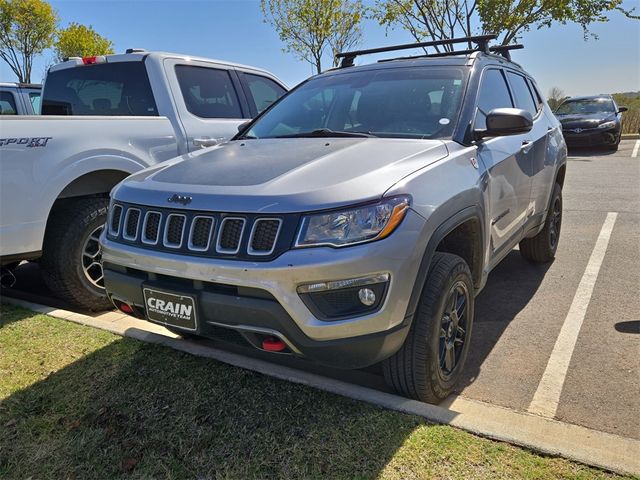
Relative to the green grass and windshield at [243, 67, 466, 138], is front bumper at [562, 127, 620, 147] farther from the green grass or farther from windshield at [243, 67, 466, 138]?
the green grass

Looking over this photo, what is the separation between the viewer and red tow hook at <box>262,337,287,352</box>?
7.47 ft

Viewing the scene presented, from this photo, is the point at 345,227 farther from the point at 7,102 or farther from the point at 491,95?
the point at 7,102

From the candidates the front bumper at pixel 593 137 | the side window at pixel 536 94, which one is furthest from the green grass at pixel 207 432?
the front bumper at pixel 593 137

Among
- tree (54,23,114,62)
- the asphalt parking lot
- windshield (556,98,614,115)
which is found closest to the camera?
the asphalt parking lot

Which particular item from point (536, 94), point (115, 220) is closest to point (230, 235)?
point (115, 220)

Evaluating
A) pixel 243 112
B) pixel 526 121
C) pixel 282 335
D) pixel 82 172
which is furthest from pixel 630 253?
pixel 82 172

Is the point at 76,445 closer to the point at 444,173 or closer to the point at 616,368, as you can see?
the point at 444,173

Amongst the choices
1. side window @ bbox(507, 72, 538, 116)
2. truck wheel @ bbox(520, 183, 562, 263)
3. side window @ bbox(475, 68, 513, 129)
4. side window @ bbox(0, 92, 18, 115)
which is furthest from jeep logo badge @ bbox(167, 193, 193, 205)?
side window @ bbox(0, 92, 18, 115)

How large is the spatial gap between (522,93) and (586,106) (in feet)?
43.8

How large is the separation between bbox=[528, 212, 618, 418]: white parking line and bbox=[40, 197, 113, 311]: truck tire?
3.25 metres

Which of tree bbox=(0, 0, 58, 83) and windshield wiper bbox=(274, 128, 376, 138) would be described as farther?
tree bbox=(0, 0, 58, 83)

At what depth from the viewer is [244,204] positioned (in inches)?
88.4

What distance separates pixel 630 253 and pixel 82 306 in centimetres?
525

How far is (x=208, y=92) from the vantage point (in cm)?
509
